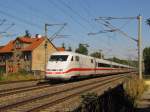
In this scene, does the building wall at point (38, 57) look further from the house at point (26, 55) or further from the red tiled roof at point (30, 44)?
the red tiled roof at point (30, 44)

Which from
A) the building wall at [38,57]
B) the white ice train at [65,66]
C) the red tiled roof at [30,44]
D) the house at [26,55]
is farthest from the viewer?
the red tiled roof at [30,44]

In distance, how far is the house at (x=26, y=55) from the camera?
84.9m

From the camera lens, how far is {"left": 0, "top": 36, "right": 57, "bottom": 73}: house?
84875 mm

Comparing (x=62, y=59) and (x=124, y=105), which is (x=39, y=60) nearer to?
(x=62, y=59)

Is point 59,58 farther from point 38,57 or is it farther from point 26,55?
point 26,55

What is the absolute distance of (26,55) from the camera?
3398 inches

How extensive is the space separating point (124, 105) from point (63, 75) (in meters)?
15.8

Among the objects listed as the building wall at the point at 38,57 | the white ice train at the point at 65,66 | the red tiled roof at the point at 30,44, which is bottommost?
the white ice train at the point at 65,66

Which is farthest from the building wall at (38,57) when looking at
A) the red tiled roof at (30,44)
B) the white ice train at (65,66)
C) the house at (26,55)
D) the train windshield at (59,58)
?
the train windshield at (59,58)

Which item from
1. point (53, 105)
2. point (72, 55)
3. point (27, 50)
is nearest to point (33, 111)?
point (53, 105)

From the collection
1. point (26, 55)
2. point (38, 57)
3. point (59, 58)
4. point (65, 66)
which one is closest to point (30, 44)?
point (26, 55)

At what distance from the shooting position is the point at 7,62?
90.6 meters

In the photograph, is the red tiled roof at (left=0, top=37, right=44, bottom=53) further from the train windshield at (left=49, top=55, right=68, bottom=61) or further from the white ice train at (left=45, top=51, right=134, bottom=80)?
the train windshield at (left=49, top=55, right=68, bottom=61)

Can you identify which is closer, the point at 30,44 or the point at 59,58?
the point at 59,58
